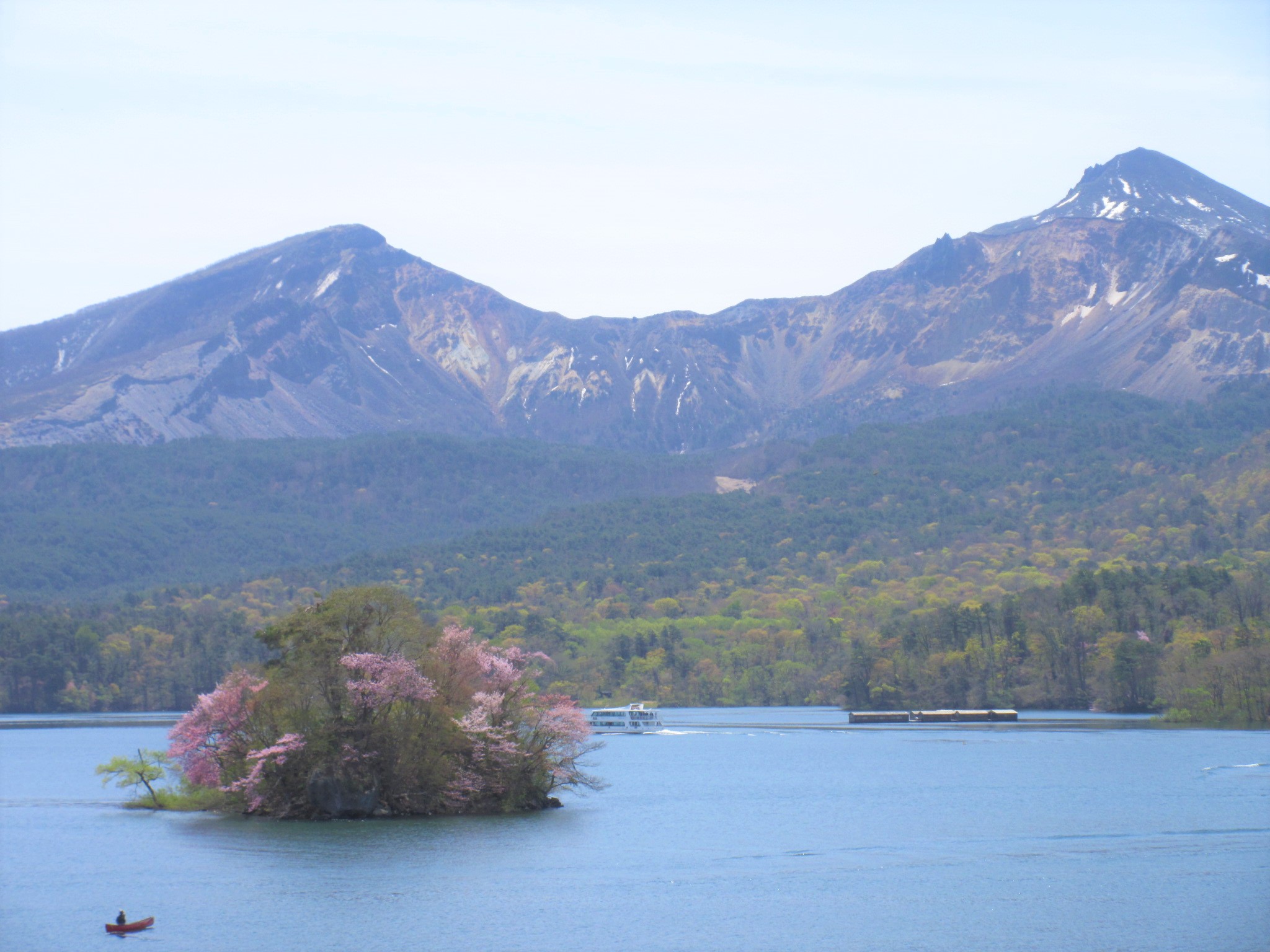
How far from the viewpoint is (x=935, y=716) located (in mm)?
145250

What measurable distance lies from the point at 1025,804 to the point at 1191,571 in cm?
8938

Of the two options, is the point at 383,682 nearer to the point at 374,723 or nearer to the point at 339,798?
the point at 374,723

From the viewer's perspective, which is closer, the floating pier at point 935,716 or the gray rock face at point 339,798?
the gray rock face at point 339,798

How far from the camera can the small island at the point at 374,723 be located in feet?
197

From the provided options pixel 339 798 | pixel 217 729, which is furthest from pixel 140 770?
pixel 339 798

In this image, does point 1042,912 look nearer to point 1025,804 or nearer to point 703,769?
point 1025,804

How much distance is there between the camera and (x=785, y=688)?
18688cm

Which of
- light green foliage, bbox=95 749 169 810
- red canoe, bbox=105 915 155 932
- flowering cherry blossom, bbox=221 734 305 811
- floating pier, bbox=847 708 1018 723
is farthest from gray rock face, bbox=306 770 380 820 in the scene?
floating pier, bbox=847 708 1018 723

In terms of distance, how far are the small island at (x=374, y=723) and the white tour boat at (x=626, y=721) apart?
77988 millimetres

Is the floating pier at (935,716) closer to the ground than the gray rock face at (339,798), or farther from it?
farther from it

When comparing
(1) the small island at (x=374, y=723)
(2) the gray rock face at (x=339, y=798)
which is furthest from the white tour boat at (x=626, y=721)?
(2) the gray rock face at (x=339, y=798)

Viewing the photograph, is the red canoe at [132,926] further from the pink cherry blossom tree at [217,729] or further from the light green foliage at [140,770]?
the light green foliage at [140,770]

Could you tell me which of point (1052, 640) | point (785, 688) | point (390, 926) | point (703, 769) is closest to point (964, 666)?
point (1052, 640)

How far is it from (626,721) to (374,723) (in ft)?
290
